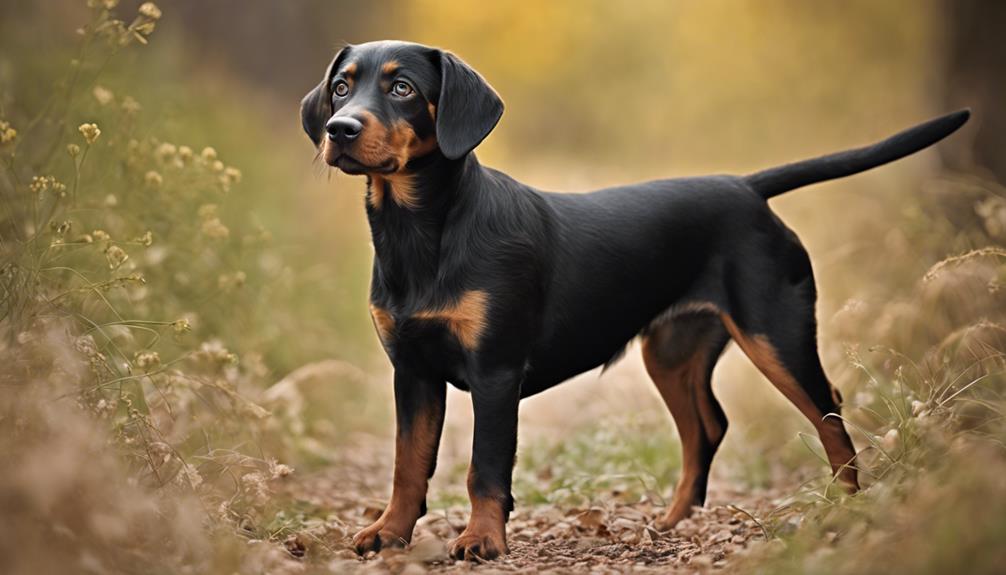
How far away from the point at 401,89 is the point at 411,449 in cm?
130

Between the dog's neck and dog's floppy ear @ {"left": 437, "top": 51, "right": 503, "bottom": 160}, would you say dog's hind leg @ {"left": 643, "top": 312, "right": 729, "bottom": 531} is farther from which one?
dog's floppy ear @ {"left": 437, "top": 51, "right": 503, "bottom": 160}

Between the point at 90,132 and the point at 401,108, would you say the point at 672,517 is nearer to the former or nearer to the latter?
the point at 401,108

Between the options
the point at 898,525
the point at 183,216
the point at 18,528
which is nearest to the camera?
the point at 18,528

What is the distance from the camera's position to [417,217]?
12.3ft

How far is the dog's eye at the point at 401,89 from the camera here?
12.0 ft

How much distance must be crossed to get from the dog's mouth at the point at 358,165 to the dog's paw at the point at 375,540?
4.26 feet

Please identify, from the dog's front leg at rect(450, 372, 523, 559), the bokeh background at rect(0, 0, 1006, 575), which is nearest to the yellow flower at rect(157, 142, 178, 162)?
the bokeh background at rect(0, 0, 1006, 575)

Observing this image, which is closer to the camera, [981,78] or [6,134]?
[6,134]

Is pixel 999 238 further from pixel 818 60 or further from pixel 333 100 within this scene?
pixel 818 60

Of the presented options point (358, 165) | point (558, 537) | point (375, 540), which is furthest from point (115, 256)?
point (558, 537)

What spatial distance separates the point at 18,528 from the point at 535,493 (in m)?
Answer: 2.83

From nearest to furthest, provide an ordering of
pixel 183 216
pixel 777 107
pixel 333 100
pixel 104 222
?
pixel 333 100, pixel 104 222, pixel 183 216, pixel 777 107

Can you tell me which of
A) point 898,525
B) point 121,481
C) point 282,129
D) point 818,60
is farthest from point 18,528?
point 818,60

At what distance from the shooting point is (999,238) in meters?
5.53
